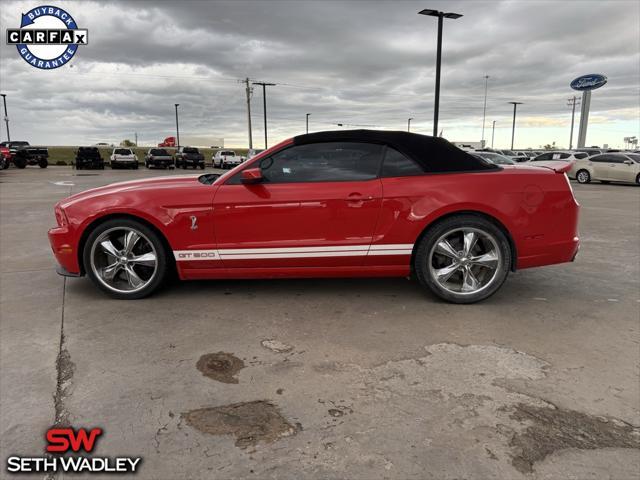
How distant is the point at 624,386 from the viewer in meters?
2.69

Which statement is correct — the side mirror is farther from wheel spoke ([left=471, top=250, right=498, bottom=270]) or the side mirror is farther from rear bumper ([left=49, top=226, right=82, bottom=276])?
wheel spoke ([left=471, top=250, right=498, bottom=270])

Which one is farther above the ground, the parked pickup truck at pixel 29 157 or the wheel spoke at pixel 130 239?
the parked pickup truck at pixel 29 157

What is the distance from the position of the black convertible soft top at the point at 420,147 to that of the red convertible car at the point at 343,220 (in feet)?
0.03

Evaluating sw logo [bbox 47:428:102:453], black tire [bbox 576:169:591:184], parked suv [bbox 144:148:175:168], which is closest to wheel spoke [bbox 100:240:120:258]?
sw logo [bbox 47:428:102:453]

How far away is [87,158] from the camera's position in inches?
1346

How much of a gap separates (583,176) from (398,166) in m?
21.8

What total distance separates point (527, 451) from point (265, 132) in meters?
46.0

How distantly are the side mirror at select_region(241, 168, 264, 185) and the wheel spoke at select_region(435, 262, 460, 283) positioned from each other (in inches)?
68.0

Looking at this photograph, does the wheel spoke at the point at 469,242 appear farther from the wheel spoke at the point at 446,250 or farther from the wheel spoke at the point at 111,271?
the wheel spoke at the point at 111,271

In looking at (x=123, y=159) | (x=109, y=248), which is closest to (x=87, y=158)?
(x=123, y=159)

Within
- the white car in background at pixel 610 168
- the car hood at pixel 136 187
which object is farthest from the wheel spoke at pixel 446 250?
the white car in background at pixel 610 168

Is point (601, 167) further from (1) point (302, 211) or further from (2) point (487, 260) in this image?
(1) point (302, 211)

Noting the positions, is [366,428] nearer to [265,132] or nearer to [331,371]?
[331,371]

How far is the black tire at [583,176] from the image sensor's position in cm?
2186
